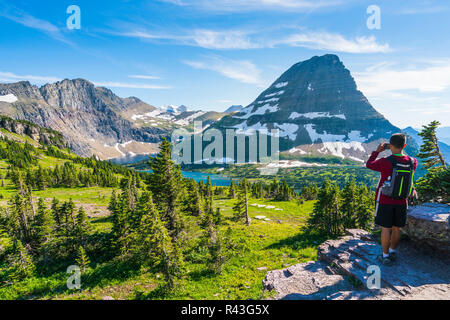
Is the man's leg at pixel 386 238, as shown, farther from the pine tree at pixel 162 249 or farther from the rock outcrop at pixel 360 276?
the pine tree at pixel 162 249

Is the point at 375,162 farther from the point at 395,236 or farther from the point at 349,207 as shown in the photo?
the point at 349,207

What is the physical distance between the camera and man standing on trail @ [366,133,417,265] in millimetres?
7719

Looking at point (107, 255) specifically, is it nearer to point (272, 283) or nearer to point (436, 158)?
point (272, 283)

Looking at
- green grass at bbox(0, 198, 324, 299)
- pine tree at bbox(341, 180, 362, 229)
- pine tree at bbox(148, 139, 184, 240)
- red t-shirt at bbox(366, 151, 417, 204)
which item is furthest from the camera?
pine tree at bbox(341, 180, 362, 229)

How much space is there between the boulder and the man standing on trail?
93.7 inches

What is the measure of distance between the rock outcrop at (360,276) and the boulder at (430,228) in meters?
0.50

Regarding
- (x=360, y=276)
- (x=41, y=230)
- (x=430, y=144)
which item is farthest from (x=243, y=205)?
(x=360, y=276)

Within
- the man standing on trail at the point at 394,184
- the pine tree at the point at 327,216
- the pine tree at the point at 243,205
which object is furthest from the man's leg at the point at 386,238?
the pine tree at the point at 243,205

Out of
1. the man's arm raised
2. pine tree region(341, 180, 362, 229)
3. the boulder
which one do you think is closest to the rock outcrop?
the boulder

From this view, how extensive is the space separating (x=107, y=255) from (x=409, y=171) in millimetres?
27959

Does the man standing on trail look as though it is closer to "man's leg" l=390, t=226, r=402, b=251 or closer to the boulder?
"man's leg" l=390, t=226, r=402, b=251

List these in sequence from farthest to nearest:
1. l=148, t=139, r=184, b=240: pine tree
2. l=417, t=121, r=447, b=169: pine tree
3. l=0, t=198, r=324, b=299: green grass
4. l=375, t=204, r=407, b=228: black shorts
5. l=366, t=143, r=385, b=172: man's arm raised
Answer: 1. l=417, t=121, r=447, b=169: pine tree
2. l=148, t=139, r=184, b=240: pine tree
3. l=0, t=198, r=324, b=299: green grass
4. l=366, t=143, r=385, b=172: man's arm raised
5. l=375, t=204, r=407, b=228: black shorts

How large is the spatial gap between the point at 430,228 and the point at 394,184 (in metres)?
4.09

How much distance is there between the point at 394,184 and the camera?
776cm
